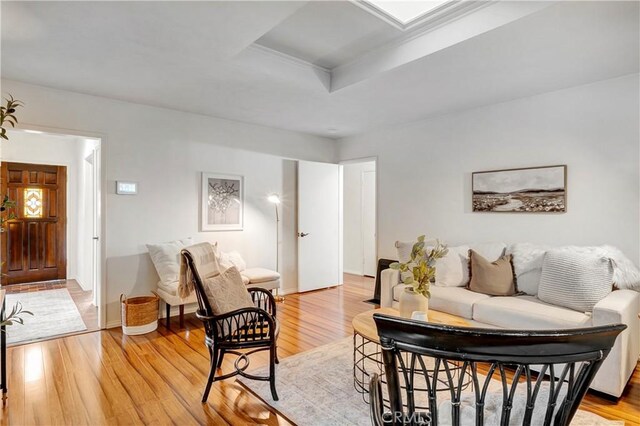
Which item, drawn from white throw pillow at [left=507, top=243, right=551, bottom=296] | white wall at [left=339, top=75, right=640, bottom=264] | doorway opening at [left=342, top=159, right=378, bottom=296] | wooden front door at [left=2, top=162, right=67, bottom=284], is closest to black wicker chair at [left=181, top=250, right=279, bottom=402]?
white throw pillow at [left=507, top=243, right=551, bottom=296]

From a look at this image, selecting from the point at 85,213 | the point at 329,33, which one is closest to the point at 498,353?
the point at 329,33

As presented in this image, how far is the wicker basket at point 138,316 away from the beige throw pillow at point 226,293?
164 centimetres

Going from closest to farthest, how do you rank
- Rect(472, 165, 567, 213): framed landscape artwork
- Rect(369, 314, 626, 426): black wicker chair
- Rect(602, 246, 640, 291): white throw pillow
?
Rect(369, 314, 626, 426): black wicker chair
Rect(602, 246, 640, 291): white throw pillow
Rect(472, 165, 567, 213): framed landscape artwork

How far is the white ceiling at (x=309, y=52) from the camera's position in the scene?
85.0 inches

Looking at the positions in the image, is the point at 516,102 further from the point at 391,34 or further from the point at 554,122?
the point at 391,34

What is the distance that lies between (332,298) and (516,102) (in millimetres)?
3499

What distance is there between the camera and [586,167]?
330 cm

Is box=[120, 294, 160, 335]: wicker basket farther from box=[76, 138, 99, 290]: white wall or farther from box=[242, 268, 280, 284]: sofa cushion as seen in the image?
box=[76, 138, 99, 290]: white wall

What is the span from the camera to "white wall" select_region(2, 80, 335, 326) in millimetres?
3627

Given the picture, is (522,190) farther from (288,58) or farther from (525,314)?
(288,58)

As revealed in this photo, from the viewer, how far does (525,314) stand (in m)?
2.74

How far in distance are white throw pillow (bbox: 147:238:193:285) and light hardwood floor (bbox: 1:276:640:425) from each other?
22.8 inches

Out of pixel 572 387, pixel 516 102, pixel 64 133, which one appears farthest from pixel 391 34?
pixel 64 133

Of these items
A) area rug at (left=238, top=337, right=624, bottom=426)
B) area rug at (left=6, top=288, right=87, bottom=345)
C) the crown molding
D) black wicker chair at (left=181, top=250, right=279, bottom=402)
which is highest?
the crown molding
